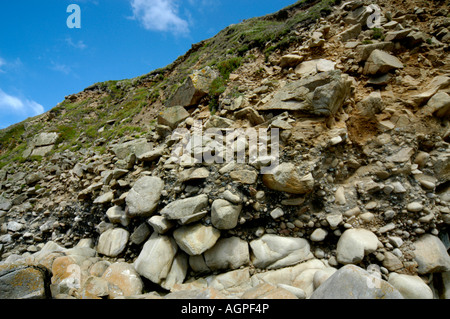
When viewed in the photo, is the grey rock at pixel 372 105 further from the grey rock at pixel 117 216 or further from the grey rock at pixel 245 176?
the grey rock at pixel 117 216

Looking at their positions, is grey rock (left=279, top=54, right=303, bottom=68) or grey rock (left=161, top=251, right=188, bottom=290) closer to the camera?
grey rock (left=161, top=251, right=188, bottom=290)

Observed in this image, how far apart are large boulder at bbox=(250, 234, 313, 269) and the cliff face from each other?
0.08 feet

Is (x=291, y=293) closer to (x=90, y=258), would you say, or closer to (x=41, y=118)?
(x=90, y=258)

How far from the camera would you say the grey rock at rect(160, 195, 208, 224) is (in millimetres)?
4582

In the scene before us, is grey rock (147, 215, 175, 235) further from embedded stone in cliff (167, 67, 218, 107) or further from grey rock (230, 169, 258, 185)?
embedded stone in cliff (167, 67, 218, 107)

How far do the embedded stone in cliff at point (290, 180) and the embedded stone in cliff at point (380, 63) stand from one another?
4.69m

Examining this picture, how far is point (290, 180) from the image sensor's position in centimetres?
482

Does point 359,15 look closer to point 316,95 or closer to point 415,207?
point 316,95

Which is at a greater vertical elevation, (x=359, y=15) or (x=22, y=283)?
(x=359, y=15)

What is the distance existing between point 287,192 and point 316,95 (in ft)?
9.77

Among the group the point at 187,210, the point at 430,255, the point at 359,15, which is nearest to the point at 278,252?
the point at 187,210

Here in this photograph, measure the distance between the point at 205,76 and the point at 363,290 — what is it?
883cm

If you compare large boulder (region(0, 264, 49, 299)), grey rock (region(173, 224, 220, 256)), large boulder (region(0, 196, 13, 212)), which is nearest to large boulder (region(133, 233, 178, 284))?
grey rock (region(173, 224, 220, 256))
